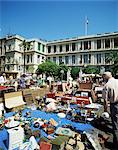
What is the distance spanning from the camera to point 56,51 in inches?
2106

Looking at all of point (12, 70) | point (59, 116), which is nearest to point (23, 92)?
point (59, 116)

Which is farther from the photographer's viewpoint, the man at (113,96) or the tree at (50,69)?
the tree at (50,69)

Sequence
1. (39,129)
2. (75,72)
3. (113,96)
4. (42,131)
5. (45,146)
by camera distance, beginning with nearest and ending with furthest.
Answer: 1. (45,146)
2. (113,96)
3. (42,131)
4. (39,129)
5. (75,72)

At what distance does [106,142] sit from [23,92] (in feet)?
19.7

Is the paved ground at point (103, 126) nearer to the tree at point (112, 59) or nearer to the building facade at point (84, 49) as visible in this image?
the tree at point (112, 59)

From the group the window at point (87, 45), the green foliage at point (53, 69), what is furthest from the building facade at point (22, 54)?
the window at point (87, 45)

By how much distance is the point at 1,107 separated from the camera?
8328mm

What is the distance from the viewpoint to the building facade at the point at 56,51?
4578cm

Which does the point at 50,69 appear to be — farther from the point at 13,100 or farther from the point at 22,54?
the point at 13,100

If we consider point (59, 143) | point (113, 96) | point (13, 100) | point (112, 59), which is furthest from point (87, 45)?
point (59, 143)

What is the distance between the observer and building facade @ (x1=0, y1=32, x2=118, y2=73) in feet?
150

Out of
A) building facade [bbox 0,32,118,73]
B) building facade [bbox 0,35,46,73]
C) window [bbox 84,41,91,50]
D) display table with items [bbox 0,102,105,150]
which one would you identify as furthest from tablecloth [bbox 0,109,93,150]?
building facade [bbox 0,35,46,73]

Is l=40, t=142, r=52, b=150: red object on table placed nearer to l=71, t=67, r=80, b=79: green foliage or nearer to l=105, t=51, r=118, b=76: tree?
l=105, t=51, r=118, b=76: tree

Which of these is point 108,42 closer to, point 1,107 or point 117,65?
point 117,65
